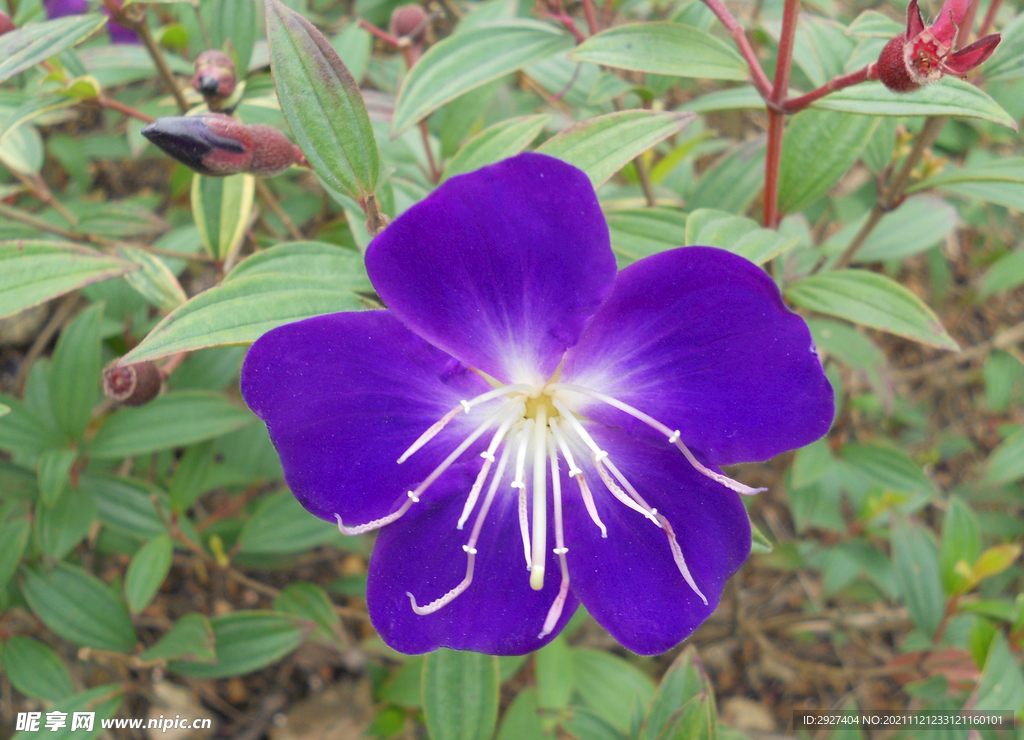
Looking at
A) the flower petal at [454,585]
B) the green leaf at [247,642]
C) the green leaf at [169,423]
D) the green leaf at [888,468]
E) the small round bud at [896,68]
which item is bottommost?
the green leaf at [247,642]

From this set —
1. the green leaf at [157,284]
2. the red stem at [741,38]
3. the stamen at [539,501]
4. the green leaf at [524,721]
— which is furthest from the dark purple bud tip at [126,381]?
the green leaf at [524,721]

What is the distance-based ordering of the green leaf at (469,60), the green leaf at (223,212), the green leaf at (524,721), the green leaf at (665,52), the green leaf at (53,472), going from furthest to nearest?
1. the green leaf at (524,721)
2. the green leaf at (223,212)
3. the green leaf at (53,472)
4. the green leaf at (469,60)
5. the green leaf at (665,52)

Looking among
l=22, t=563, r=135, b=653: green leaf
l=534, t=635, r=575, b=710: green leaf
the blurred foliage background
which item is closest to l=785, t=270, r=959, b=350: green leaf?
the blurred foliage background

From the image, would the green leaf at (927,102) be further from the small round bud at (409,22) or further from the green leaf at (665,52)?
the small round bud at (409,22)

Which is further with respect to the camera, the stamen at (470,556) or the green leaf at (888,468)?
the green leaf at (888,468)

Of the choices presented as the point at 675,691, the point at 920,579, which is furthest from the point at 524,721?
the point at 920,579

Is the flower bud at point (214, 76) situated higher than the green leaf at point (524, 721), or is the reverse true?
the flower bud at point (214, 76)

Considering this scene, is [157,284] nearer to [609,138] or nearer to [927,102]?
[609,138]
